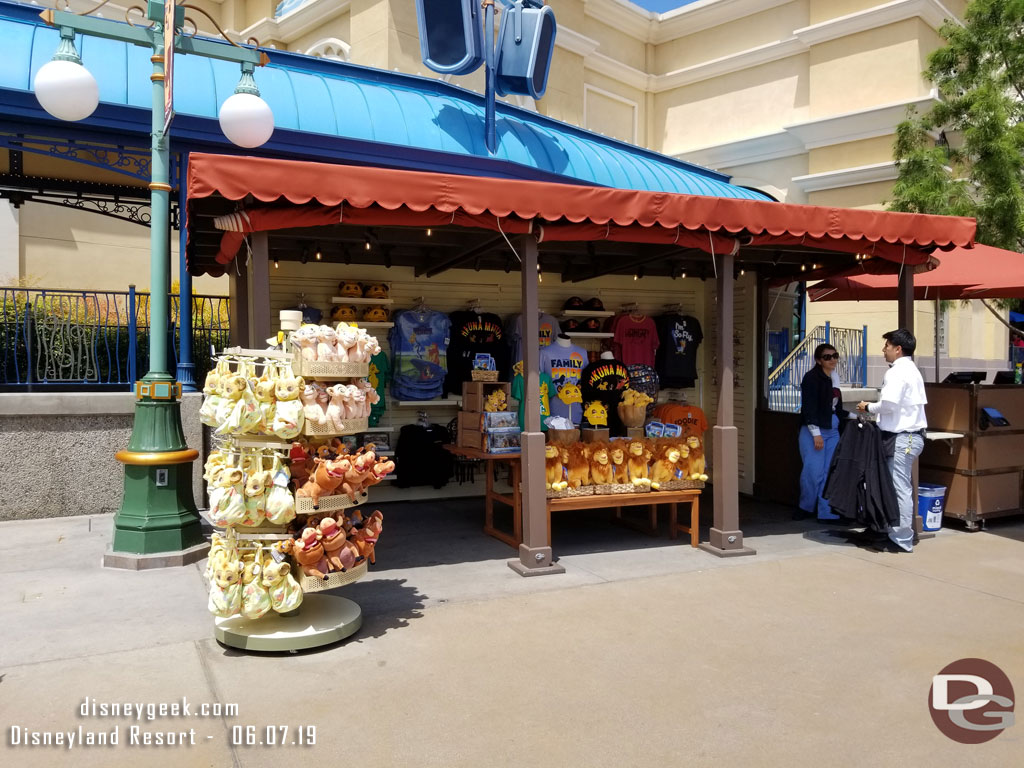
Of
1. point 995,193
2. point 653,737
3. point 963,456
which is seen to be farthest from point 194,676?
point 995,193

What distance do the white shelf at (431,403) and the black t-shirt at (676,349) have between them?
277 cm

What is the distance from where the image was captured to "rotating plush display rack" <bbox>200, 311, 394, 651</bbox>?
4.36 meters

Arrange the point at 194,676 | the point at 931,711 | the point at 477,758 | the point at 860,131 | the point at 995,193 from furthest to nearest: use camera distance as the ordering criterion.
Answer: the point at 860,131, the point at 995,193, the point at 194,676, the point at 931,711, the point at 477,758

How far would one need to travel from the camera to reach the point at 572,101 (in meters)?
19.9

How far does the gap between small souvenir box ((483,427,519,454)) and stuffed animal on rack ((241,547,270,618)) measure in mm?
2842

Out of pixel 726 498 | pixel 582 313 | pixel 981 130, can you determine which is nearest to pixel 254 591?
pixel 726 498

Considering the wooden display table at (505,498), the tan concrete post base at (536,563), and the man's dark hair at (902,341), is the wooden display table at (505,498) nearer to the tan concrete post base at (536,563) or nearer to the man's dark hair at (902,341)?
the tan concrete post base at (536,563)

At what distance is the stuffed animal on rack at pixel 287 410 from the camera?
14.3 feet

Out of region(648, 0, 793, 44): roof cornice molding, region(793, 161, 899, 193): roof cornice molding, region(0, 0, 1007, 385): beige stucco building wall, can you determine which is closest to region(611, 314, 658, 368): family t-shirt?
region(0, 0, 1007, 385): beige stucco building wall

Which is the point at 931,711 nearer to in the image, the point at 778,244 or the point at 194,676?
the point at 194,676

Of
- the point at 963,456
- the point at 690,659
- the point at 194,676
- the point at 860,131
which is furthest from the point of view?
the point at 860,131

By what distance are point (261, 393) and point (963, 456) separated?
7.11 metres

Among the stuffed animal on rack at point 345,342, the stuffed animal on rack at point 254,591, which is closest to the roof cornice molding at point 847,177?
the stuffed animal on rack at point 345,342

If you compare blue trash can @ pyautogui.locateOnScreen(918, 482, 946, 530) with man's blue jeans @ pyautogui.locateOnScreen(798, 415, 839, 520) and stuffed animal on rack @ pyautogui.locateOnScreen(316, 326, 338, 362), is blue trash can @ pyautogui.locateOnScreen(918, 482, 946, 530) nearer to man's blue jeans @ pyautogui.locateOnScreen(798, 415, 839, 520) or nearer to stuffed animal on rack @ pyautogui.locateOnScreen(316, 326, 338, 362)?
man's blue jeans @ pyautogui.locateOnScreen(798, 415, 839, 520)
